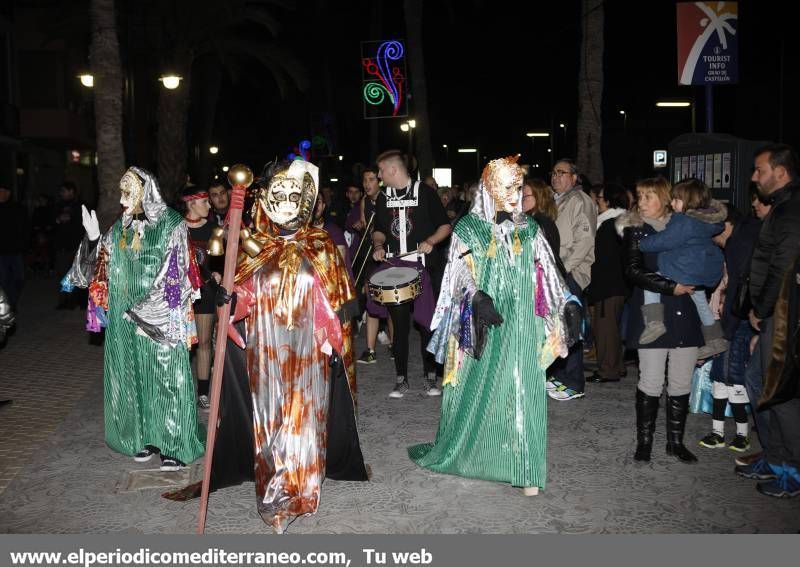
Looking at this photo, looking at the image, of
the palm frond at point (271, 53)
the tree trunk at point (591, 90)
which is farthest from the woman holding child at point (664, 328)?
the palm frond at point (271, 53)

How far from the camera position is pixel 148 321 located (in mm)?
5777

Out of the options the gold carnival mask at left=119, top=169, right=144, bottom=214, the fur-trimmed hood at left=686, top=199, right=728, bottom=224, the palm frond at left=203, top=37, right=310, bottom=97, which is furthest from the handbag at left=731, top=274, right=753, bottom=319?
the palm frond at left=203, top=37, right=310, bottom=97

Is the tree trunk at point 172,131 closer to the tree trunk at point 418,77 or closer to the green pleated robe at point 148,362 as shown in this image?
the tree trunk at point 418,77

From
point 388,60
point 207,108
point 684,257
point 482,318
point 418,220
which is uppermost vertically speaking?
point 207,108

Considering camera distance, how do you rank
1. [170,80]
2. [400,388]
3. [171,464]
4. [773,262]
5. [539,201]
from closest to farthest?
[773,262] < [171,464] < [539,201] < [400,388] < [170,80]

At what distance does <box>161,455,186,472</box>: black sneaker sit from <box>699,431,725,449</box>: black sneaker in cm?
375

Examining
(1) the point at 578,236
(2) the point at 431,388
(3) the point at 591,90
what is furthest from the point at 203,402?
(3) the point at 591,90

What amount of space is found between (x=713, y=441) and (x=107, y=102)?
9920mm

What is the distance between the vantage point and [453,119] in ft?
156

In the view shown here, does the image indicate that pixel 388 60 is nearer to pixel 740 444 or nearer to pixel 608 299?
pixel 608 299

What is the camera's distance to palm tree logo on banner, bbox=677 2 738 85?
993cm

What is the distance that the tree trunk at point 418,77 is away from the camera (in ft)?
72.1

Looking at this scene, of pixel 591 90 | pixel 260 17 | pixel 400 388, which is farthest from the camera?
pixel 260 17

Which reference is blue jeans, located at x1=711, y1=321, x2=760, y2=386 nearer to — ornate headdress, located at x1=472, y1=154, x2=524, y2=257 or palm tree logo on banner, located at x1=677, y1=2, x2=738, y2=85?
ornate headdress, located at x1=472, y1=154, x2=524, y2=257
